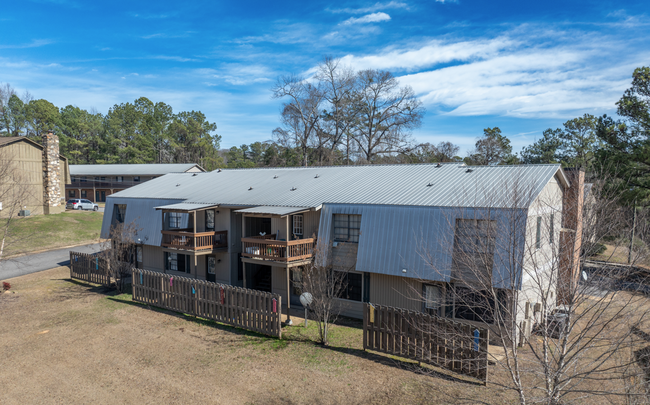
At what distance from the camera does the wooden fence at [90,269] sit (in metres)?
21.8

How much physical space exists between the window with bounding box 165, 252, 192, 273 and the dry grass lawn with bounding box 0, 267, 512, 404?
651cm

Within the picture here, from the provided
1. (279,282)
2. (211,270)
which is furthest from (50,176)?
(279,282)

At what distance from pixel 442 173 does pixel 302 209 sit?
740 centimetres

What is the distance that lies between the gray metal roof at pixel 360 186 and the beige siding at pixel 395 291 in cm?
329

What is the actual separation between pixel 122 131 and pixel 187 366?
240 ft

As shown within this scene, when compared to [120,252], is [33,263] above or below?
below

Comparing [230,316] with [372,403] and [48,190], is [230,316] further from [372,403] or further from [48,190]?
[48,190]

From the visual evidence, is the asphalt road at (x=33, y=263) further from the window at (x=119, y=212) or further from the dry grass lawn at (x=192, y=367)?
the dry grass lawn at (x=192, y=367)

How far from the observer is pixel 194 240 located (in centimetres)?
2030

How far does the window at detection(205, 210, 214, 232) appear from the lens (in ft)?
75.7

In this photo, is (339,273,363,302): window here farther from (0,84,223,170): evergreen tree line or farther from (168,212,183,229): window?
(0,84,223,170): evergreen tree line

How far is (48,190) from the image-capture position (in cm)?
4069

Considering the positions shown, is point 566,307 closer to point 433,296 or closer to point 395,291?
point 433,296

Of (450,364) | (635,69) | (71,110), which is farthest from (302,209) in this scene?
(71,110)
